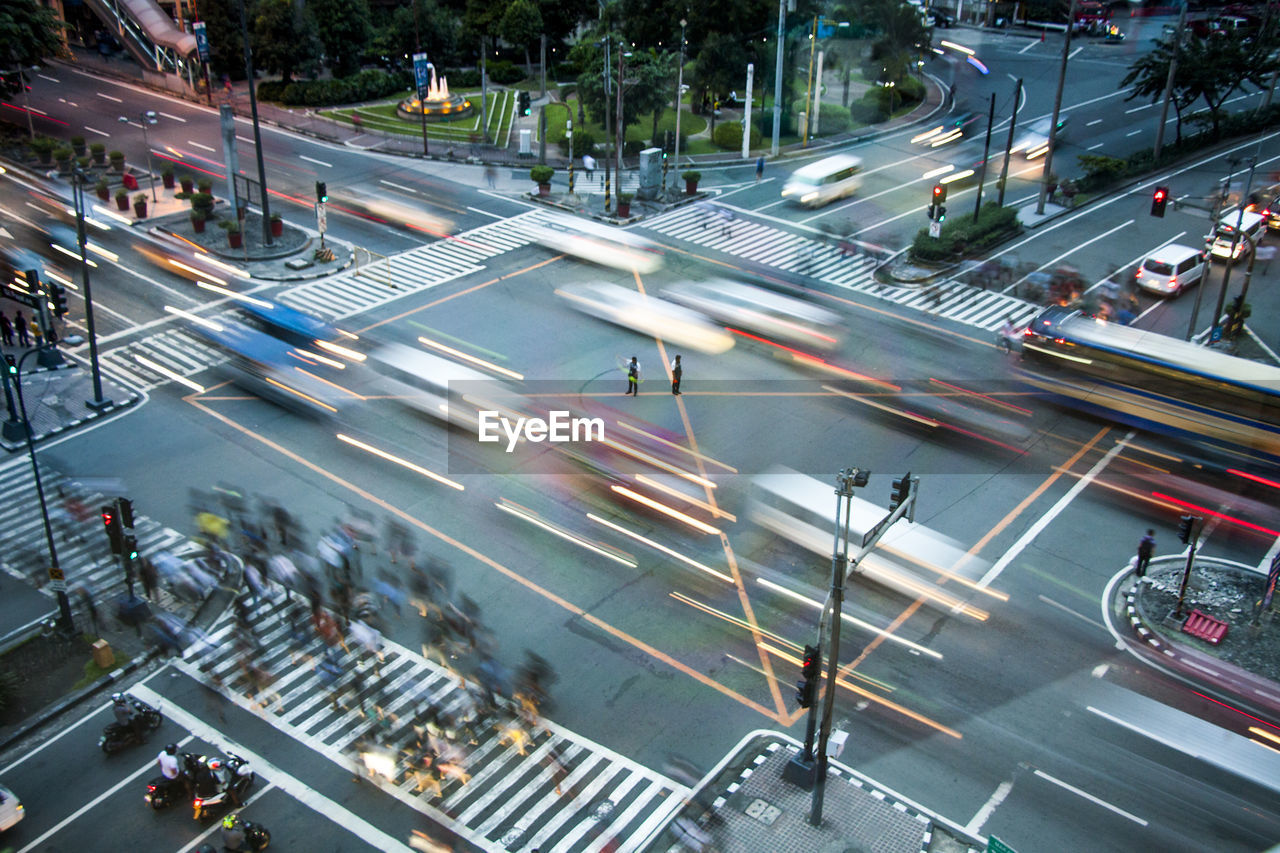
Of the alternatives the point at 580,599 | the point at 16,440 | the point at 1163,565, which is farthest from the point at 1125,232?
the point at 16,440

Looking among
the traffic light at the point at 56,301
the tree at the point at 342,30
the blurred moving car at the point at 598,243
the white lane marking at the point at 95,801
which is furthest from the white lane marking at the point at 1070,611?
the tree at the point at 342,30

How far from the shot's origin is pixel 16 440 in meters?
36.2

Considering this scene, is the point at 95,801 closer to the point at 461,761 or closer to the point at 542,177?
the point at 461,761

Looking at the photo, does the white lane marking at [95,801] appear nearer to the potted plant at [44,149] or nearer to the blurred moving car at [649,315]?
the blurred moving car at [649,315]

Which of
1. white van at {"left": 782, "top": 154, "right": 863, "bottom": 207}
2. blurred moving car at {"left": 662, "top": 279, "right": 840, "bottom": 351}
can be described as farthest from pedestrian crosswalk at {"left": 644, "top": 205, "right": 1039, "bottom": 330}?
white van at {"left": 782, "top": 154, "right": 863, "bottom": 207}

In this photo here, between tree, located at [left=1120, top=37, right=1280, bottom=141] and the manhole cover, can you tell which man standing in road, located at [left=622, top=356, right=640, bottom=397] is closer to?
the manhole cover

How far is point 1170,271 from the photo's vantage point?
→ 4853 cm

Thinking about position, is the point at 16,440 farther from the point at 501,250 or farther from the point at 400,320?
the point at 501,250

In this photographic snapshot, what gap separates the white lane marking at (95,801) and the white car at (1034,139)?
61064 millimetres

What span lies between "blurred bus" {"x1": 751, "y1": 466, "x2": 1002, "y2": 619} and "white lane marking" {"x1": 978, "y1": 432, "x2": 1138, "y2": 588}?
1.07 feet

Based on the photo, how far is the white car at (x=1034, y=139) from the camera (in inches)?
2721

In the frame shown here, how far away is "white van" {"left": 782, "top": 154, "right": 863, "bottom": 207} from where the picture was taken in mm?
60125

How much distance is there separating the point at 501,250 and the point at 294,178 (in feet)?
55.4

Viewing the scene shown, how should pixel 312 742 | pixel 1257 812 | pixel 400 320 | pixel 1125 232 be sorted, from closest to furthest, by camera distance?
pixel 1257 812 → pixel 312 742 → pixel 400 320 → pixel 1125 232
